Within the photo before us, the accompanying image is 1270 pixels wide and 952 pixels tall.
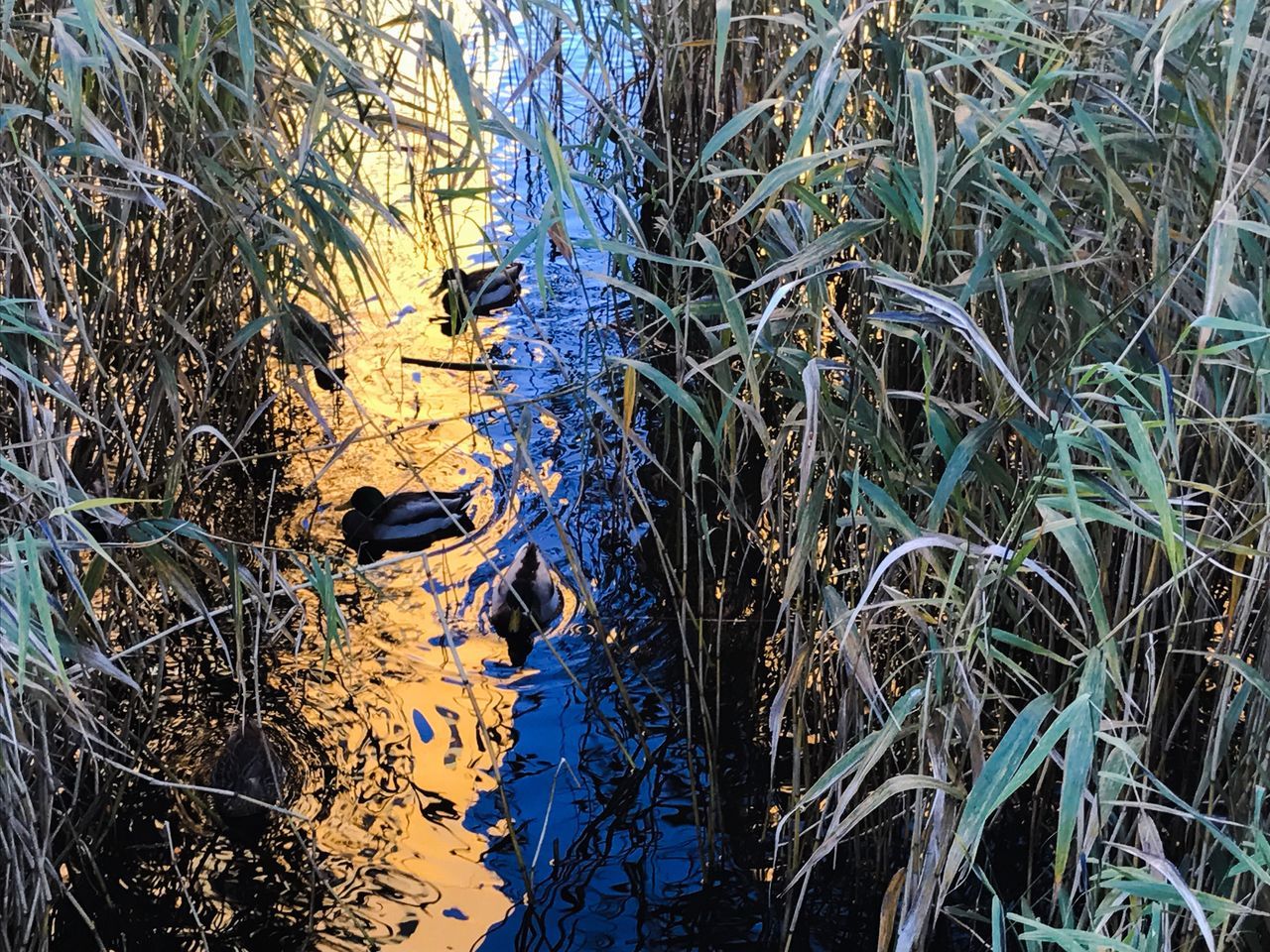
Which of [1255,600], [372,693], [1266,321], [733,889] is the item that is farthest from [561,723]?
[1266,321]

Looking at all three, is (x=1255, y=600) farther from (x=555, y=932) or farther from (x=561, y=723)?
(x=561, y=723)

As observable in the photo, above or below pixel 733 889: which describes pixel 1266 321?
above

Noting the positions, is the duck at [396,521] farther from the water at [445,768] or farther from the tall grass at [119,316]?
the tall grass at [119,316]

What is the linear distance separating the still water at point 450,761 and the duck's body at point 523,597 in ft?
0.16

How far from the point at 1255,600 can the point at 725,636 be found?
1.11 metres

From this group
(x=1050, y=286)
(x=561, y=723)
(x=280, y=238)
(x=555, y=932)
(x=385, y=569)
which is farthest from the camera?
(x=385, y=569)

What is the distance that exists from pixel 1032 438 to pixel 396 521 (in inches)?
64.0

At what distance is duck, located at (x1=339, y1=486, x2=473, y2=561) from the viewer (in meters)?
2.68

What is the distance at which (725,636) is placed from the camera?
2.42 m

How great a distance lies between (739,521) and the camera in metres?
2.09

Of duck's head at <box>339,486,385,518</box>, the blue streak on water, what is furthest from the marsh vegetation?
duck's head at <box>339,486,385,518</box>

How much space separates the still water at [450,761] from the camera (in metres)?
1.84

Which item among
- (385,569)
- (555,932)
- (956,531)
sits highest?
(385,569)

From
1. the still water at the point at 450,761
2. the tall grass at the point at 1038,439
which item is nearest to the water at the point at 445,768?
the still water at the point at 450,761
